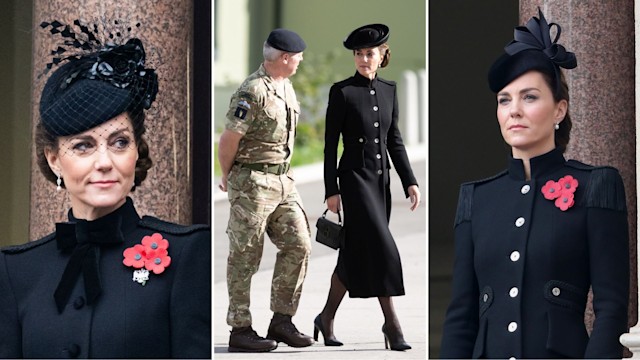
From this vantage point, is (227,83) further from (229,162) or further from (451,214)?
(229,162)

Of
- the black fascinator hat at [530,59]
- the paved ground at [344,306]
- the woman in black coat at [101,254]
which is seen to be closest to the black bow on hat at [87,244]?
the woman in black coat at [101,254]

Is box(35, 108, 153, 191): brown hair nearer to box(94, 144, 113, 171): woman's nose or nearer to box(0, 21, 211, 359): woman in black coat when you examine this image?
box(0, 21, 211, 359): woman in black coat

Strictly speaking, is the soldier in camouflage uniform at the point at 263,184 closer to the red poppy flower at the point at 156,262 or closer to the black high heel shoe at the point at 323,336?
the black high heel shoe at the point at 323,336

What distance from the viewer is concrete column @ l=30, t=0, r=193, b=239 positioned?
8156mm

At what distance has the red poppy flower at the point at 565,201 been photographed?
7.06 meters

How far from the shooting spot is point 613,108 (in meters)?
8.58

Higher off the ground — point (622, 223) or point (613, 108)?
point (613, 108)

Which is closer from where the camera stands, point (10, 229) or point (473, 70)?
point (10, 229)

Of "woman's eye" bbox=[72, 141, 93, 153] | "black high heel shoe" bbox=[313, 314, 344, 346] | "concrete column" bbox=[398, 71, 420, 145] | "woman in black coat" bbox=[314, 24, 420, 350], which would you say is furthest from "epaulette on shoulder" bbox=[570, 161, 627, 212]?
"concrete column" bbox=[398, 71, 420, 145]

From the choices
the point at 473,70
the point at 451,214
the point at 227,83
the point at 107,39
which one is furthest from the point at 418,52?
the point at 107,39

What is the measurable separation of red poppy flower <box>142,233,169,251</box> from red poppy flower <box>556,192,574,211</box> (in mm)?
1666

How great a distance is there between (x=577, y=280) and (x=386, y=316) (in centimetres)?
307

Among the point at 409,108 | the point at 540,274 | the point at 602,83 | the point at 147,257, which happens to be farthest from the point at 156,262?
the point at 409,108

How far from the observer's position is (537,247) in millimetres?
7098
